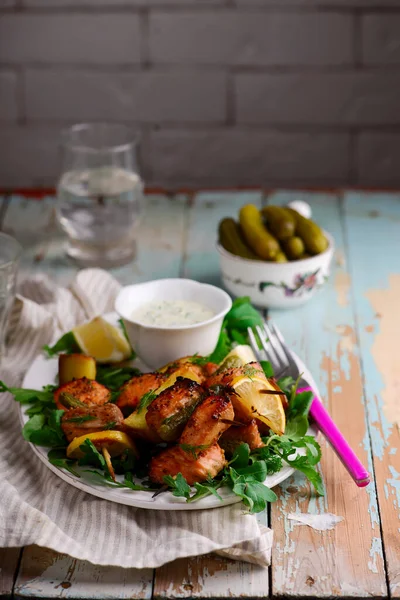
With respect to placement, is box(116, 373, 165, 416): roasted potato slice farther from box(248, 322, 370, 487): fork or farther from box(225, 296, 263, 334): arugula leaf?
box(225, 296, 263, 334): arugula leaf

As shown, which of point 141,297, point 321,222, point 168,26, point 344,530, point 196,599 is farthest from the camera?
point 168,26

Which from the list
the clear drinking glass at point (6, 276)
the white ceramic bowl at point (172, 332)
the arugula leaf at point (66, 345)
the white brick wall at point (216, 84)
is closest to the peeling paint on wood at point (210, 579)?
the white ceramic bowl at point (172, 332)

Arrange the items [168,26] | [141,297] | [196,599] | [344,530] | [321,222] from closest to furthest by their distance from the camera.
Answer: [196,599]
[344,530]
[141,297]
[321,222]
[168,26]

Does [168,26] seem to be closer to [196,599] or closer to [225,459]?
[225,459]

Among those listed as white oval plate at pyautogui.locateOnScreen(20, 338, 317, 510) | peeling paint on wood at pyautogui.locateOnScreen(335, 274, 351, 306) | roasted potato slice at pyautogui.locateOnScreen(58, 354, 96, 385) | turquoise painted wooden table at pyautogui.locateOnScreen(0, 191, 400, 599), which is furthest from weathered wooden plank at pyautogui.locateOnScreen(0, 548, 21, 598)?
peeling paint on wood at pyautogui.locateOnScreen(335, 274, 351, 306)

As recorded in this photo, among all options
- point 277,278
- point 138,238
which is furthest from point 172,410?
point 138,238

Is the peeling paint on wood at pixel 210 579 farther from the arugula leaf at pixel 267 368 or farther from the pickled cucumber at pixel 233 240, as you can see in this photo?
the pickled cucumber at pixel 233 240

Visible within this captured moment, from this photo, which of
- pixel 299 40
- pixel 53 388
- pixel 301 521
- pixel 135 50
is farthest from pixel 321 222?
pixel 301 521
